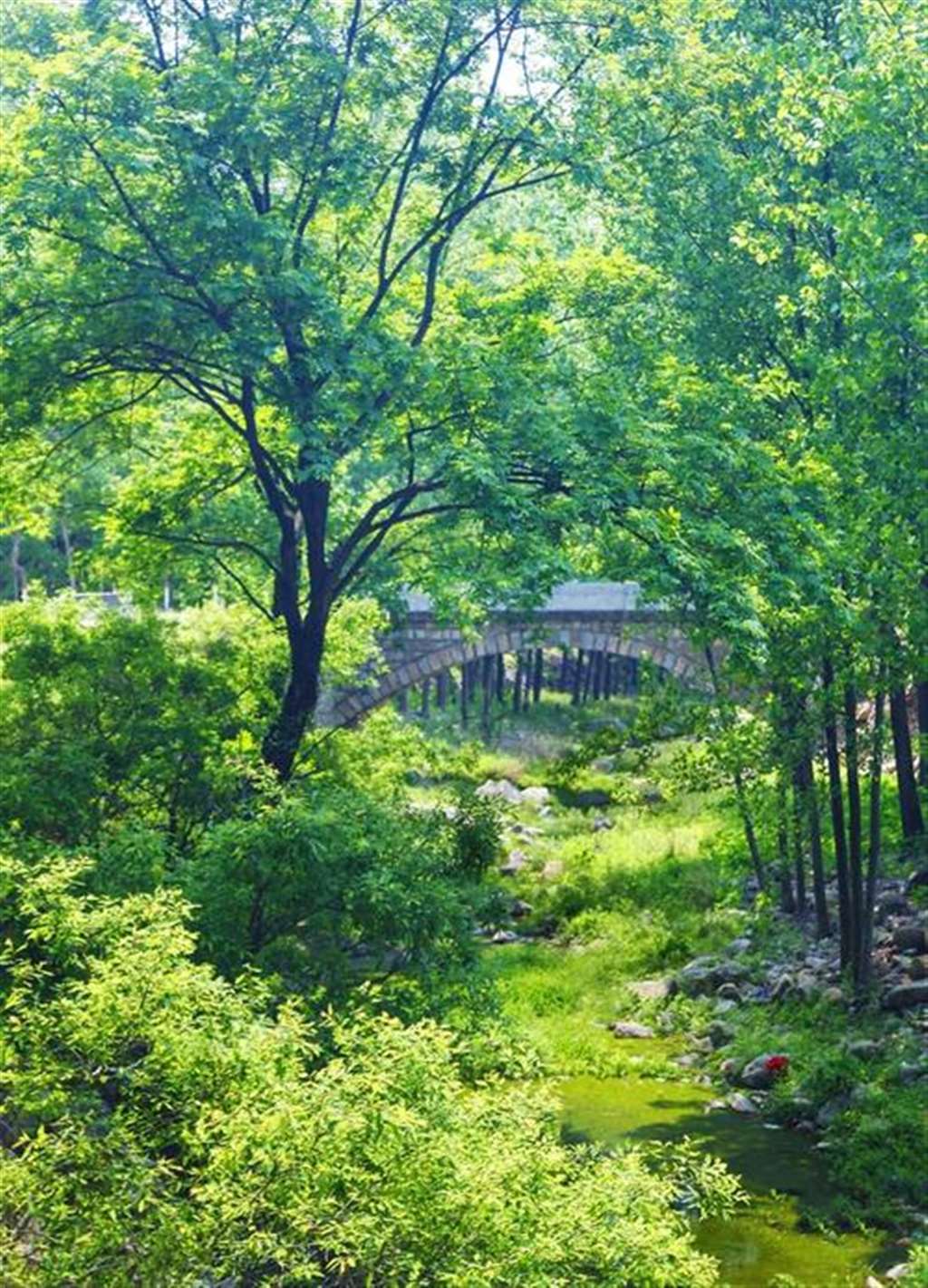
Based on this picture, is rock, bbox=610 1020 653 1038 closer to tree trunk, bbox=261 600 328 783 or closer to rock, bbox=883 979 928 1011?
rock, bbox=883 979 928 1011

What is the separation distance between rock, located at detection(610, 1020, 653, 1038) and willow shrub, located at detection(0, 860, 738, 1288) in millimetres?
10600

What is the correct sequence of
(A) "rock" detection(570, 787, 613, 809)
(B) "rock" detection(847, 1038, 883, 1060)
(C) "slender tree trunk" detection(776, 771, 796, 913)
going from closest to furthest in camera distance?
(B) "rock" detection(847, 1038, 883, 1060) → (C) "slender tree trunk" detection(776, 771, 796, 913) → (A) "rock" detection(570, 787, 613, 809)

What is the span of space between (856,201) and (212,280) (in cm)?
549

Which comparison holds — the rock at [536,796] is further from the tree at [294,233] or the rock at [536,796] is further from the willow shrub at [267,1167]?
the willow shrub at [267,1167]

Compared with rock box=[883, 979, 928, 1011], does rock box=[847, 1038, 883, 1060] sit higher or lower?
lower

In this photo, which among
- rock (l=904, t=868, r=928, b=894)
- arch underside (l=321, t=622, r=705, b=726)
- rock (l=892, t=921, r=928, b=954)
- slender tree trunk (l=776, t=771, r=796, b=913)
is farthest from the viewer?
arch underside (l=321, t=622, r=705, b=726)

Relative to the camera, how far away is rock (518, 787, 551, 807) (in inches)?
1234

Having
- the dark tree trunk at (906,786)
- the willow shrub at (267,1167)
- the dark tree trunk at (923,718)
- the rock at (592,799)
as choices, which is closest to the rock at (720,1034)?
the dark tree trunk at (906,786)

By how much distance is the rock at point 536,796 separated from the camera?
31.3 m

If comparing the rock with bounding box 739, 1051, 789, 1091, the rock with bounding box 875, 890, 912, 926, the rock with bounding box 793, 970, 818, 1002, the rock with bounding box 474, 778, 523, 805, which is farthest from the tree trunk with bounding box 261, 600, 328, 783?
the rock with bounding box 474, 778, 523, 805

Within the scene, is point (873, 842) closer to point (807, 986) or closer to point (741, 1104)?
point (807, 986)

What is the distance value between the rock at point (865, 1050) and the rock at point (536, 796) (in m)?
15.2

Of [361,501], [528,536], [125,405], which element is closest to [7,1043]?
[528,536]

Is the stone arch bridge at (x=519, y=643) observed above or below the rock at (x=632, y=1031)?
above
